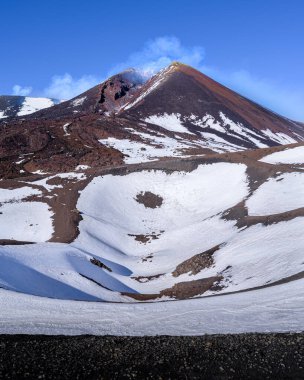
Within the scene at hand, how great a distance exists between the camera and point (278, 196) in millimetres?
45062

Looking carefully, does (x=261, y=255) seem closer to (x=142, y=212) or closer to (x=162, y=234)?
(x=162, y=234)

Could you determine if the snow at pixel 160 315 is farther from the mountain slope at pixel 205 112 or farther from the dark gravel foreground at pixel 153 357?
the mountain slope at pixel 205 112

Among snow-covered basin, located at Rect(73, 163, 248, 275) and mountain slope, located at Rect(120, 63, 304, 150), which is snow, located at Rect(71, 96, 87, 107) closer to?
mountain slope, located at Rect(120, 63, 304, 150)

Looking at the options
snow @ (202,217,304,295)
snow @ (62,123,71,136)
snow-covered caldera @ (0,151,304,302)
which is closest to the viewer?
snow @ (202,217,304,295)

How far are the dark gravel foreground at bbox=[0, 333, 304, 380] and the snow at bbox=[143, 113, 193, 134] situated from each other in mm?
97163

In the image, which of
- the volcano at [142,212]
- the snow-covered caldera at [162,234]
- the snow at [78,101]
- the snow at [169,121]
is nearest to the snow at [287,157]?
the volcano at [142,212]

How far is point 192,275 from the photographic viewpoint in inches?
1280

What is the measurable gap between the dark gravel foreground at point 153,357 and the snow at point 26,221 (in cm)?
2999

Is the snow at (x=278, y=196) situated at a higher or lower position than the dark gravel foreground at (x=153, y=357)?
higher

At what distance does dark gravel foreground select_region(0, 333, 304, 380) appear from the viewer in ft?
34.0

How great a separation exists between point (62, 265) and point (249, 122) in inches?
4088

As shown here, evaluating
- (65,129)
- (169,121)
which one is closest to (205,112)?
(169,121)

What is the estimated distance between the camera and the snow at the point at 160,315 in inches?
568

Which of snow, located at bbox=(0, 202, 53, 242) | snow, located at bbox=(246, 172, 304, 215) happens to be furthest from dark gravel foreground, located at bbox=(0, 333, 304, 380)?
snow, located at bbox=(0, 202, 53, 242)
